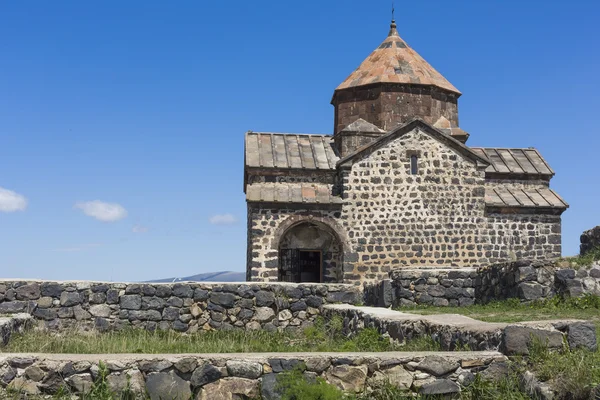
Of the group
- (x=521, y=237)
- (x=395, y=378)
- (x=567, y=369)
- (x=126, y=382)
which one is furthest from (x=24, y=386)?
(x=521, y=237)

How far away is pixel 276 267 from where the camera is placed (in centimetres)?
1781

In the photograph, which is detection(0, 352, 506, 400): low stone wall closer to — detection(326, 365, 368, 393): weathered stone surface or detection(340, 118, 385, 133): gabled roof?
detection(326, 365, 368, 393): weathered stone surface

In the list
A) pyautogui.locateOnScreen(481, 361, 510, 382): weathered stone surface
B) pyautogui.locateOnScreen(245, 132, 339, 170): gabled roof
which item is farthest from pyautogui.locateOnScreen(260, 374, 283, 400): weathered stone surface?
pyautogui.locateOnScreen(245, 132, 339, 170): gabled roof

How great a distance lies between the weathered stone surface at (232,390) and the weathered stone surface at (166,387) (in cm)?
13

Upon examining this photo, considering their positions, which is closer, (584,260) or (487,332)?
(487,332)

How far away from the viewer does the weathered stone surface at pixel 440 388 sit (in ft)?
18.0

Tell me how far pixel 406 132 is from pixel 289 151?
10.7 ft

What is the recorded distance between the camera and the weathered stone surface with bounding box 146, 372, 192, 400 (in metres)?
5.35

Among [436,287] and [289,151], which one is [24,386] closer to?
[436,287]

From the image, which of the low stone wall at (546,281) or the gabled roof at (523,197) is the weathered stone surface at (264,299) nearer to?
the low stone wall at (546,281)

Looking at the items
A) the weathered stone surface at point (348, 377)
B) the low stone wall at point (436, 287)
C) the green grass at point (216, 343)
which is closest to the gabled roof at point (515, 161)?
the low stone wall at point (436, 287)

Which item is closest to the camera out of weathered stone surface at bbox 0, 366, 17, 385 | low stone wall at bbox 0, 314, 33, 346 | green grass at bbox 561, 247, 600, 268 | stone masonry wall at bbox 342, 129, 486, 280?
weathered stone surface at bbox 0, 366, 17, 385

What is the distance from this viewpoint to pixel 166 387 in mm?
5383

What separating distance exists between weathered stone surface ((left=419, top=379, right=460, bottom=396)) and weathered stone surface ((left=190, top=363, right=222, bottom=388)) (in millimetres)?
1576
